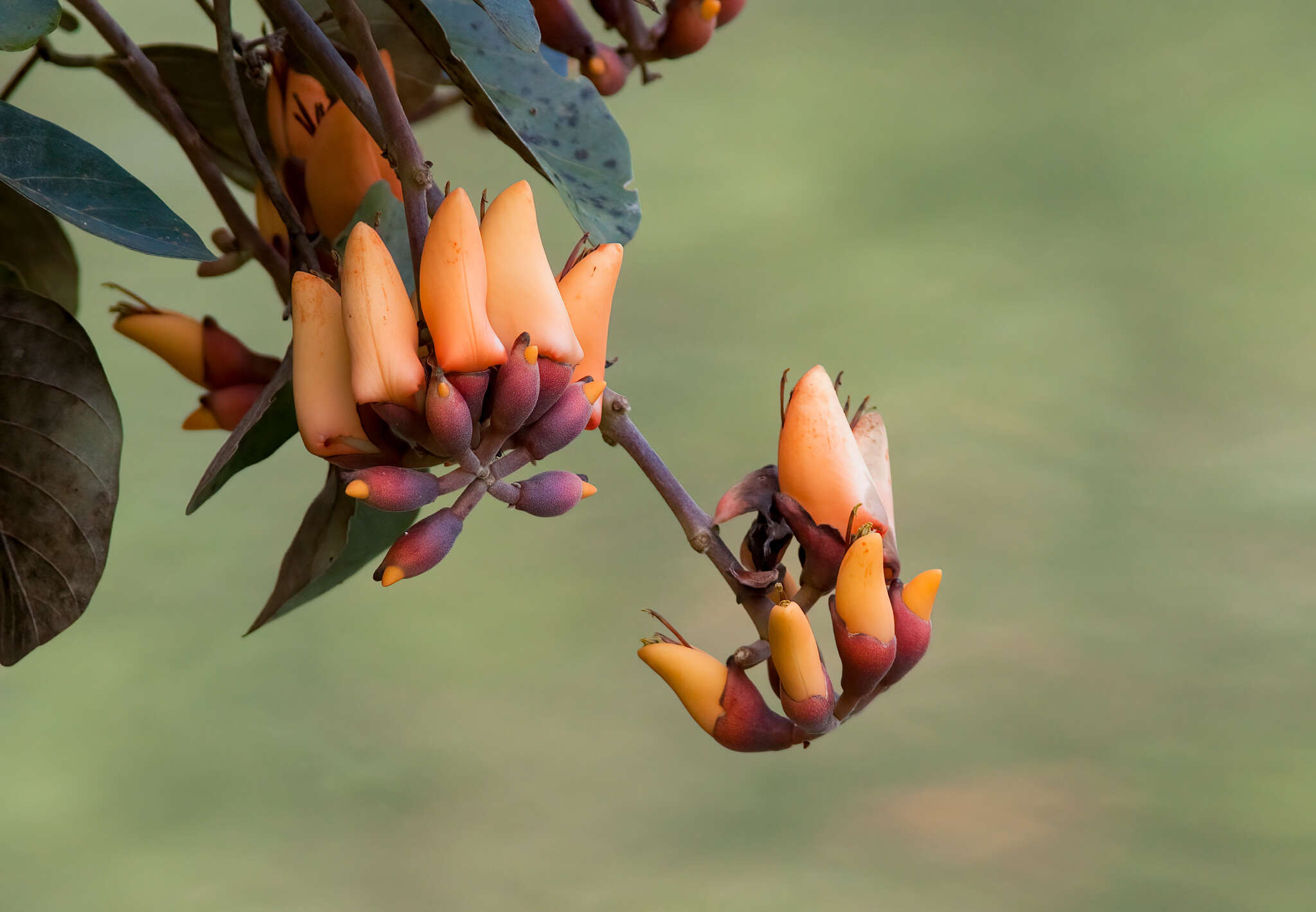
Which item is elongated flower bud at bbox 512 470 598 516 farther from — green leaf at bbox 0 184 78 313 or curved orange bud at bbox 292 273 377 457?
green leaf at bbox 0 184 78 313

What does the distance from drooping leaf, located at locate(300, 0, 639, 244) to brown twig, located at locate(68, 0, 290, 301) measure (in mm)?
Result: 81

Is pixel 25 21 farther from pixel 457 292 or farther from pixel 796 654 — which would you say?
pixel 796 654

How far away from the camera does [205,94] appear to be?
1.43 feet

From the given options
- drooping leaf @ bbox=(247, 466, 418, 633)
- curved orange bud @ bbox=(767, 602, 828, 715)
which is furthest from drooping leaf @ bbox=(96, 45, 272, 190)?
curved orange bud @ bbox=(767, 602, 828, 715)

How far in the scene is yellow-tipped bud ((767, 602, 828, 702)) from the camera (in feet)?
0.94

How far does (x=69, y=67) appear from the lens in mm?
410

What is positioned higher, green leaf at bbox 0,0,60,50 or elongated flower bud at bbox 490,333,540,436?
green leaf at bbox 0,0,60,50

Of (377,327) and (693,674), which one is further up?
(377,327)

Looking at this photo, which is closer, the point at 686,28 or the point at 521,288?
the point at 521,288

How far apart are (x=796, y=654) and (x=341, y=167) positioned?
19 centimetres

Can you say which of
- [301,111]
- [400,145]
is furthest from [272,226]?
[400,145]

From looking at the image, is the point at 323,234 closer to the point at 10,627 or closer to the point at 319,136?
the point at 319,136

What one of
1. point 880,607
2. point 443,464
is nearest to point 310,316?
point 443,464

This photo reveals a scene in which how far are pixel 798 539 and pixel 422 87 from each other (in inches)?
8.1
